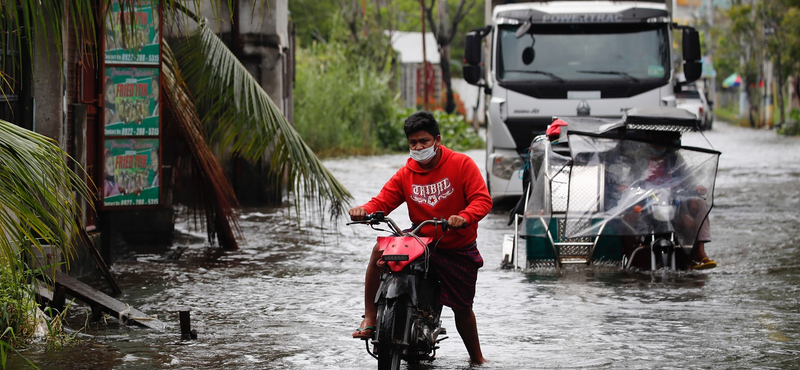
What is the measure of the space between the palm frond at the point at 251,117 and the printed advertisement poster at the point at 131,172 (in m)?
0.88

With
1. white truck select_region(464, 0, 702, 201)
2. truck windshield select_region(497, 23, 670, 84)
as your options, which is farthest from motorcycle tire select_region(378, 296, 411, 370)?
truck windshield select_region(497, 23, 670, 84)

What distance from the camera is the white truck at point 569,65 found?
1470 centimetres

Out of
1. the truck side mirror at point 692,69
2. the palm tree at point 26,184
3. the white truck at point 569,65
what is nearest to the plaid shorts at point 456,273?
the palm tree at point 26,184

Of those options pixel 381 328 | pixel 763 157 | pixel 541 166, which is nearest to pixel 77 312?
pixel 381 328

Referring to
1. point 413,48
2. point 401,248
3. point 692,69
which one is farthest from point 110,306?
point 413,48

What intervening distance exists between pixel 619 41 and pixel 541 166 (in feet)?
18.1

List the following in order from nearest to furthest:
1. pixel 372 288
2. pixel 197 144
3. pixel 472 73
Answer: pixel 372 288
pixel 197 144
pixel 472 73

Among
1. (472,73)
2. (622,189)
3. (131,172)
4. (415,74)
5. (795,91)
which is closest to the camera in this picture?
(622,189)

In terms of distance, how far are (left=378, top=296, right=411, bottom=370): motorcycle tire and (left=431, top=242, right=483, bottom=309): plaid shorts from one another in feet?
1.43

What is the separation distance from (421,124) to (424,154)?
163 mm

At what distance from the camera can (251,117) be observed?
35.6ft

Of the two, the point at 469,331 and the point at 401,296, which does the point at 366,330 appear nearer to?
the point at 401,296

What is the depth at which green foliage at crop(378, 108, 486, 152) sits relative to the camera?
3019 cm

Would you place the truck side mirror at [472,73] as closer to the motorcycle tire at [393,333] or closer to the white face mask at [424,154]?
the white face mask at [424,154]
